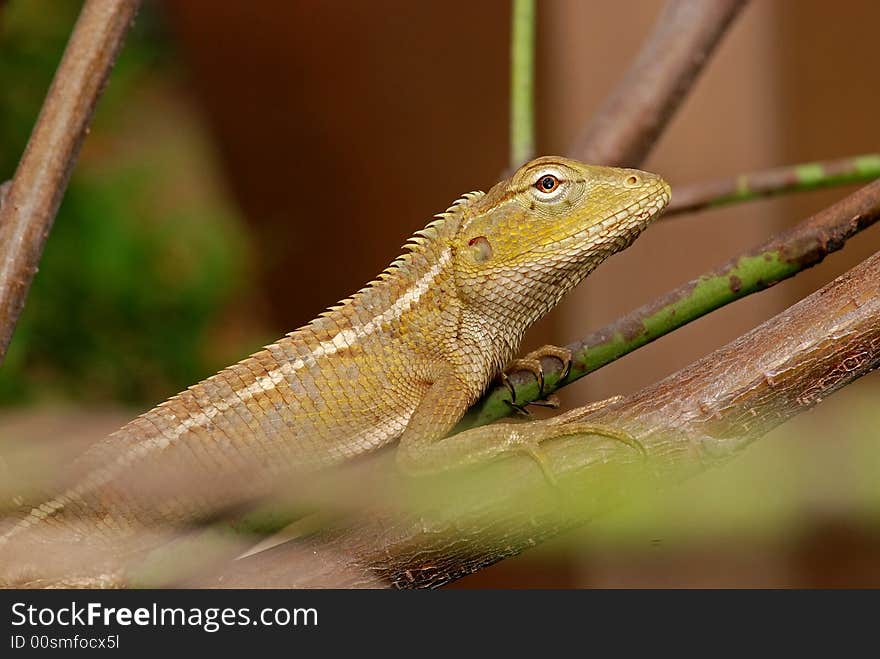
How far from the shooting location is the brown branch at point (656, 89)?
1.99 metres

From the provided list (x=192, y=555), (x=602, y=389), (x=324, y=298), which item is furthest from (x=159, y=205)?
(x=192, y=555)

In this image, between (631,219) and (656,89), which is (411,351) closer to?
(631,219)

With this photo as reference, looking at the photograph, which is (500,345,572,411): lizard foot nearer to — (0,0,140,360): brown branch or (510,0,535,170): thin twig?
(510,0,535,170): thin twig

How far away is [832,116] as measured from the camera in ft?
10.9

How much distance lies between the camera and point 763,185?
1813 millimetres

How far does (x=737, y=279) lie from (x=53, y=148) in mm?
1045

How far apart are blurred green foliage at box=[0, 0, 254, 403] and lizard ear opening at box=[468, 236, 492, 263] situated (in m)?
1.70

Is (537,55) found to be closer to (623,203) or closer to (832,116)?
(832,116)

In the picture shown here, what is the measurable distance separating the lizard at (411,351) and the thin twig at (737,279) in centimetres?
12

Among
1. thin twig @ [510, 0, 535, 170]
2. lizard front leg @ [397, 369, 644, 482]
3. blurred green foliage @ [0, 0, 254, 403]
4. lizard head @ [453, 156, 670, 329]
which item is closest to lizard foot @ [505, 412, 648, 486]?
lizard front leg @ [397, 369, 644, 482]

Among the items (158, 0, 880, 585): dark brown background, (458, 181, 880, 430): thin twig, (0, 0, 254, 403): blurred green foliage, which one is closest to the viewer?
(458, 181, 880, 430): thin twig

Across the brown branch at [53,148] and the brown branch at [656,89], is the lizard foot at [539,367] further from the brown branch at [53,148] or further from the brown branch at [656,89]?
the brown branch at [53,148]

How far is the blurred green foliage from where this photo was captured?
10.3 ft

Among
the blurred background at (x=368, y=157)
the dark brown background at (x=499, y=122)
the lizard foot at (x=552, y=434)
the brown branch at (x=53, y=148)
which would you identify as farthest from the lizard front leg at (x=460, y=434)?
the dark brown background at (x=499, y=122)
